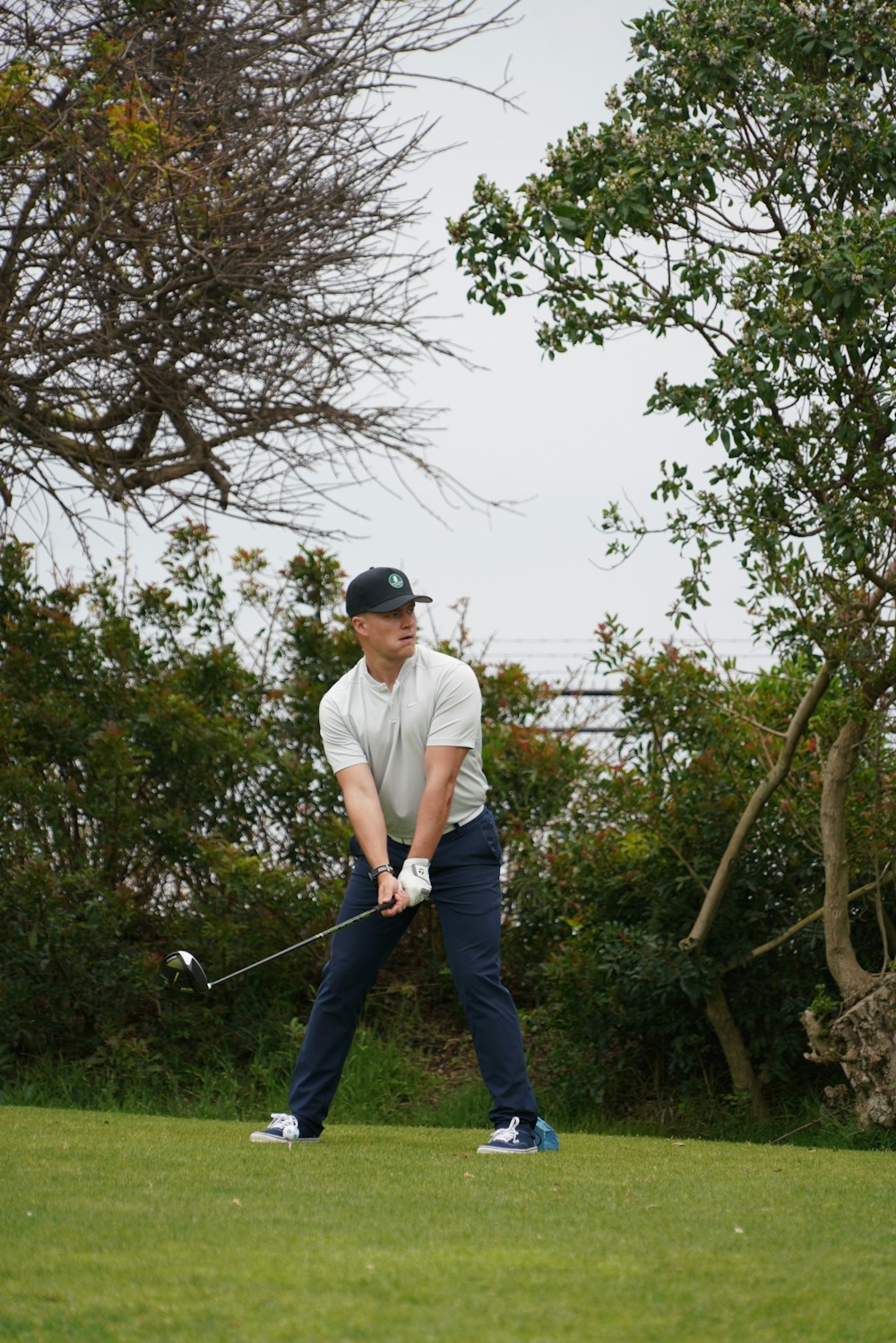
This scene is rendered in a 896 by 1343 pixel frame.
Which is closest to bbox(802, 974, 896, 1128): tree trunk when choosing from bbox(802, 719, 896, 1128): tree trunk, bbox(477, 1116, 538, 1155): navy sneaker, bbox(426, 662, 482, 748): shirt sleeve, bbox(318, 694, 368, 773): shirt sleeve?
bbox(802, 719, 896, 1128): tree trunk

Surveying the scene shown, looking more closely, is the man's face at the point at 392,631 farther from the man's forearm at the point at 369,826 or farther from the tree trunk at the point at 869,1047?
the tree trunk at the point at 869,1047

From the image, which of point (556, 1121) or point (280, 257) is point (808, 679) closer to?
point (556, 1121)

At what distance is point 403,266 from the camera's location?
9.40 metres

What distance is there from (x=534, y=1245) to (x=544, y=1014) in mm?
4930

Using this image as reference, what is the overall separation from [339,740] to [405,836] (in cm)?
45

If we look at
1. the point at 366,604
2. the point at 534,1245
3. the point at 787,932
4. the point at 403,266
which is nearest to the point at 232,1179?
the point at 534,1245

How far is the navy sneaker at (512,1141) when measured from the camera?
5332 millimetres

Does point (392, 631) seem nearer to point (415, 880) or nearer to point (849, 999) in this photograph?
point (415, 880)

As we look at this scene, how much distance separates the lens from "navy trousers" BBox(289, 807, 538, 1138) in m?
5.57

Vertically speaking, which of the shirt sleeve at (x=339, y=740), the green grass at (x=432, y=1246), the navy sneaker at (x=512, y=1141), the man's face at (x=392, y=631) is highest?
the man's face at (x=392, y=631)

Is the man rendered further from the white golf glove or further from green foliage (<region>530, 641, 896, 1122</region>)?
green foliage (<region>530, 641, 896, 1122</region>)

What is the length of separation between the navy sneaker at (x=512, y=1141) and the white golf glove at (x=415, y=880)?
855mm

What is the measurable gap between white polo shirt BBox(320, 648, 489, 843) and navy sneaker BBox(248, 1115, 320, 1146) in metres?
1.13

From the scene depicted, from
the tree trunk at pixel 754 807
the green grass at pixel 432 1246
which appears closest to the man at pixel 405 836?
the green grass at pixel 432 1246
